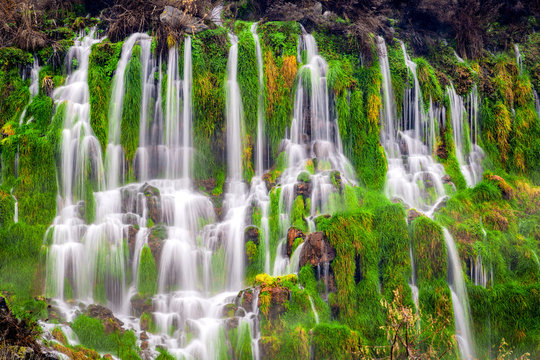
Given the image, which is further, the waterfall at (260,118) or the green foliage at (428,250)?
the waterfall at (260,118)

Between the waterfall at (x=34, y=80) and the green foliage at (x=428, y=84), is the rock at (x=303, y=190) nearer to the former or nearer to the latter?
the green foliage at (x=428, y=84)

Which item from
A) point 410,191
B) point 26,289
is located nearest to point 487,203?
point 410,191

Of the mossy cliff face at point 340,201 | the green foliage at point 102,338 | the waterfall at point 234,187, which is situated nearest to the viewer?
the green foliage at point 102,338

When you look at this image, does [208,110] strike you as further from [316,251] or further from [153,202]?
[316,251]

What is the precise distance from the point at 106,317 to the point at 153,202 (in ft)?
11.8

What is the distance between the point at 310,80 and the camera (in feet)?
51.3

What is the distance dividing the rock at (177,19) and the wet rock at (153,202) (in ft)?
20.6

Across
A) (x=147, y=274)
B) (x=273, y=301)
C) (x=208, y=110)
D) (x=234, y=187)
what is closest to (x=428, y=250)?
(x=273, y=301)

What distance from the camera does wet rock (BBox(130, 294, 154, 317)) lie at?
11.2 meters

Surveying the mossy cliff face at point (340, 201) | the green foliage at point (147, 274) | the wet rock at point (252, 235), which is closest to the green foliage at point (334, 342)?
the mossy cliff face at point (340, 201)

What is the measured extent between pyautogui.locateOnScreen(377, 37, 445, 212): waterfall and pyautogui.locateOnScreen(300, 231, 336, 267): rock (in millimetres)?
3773

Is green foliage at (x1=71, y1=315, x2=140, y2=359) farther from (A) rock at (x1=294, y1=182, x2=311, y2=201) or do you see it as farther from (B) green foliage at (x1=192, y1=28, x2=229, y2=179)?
(B) green foliage at (x1=192, y1=28, x2=229, y2=179)

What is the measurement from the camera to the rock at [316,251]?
11141 mm

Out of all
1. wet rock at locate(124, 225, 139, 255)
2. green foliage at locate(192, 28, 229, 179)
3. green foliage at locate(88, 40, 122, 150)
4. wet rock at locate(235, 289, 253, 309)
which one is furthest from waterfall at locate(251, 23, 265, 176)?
wet rock at locate(235, 289, 253, 309)
